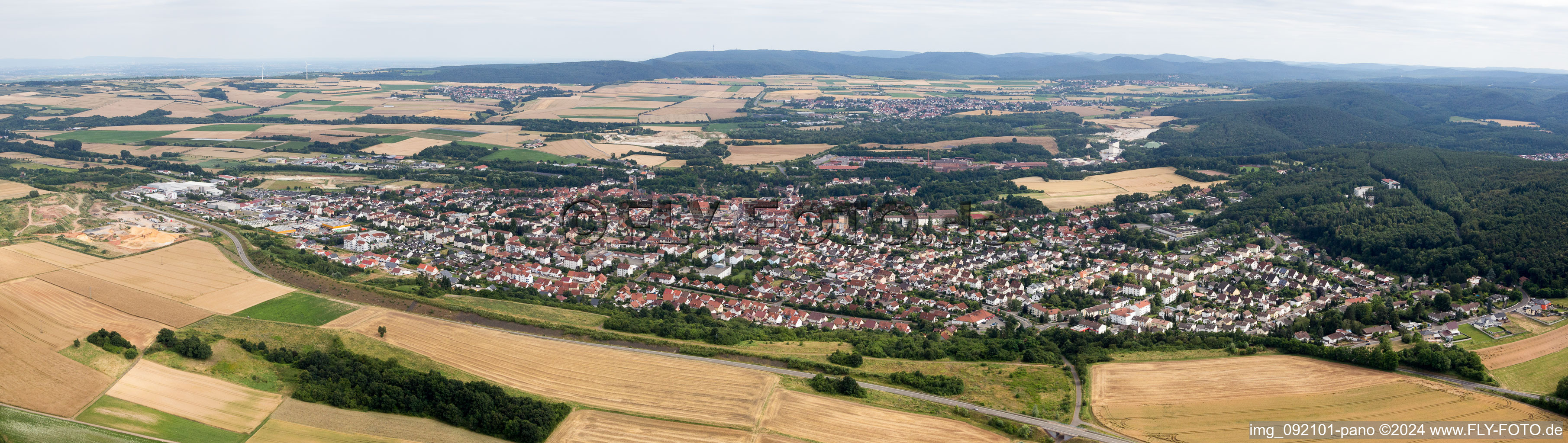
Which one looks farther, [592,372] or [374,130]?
[374,130]

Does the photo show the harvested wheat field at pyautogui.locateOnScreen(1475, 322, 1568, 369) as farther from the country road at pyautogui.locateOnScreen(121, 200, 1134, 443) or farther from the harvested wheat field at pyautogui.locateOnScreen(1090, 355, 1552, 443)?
the country road at pyautogui.locateOnScreen(121, 200, 1134, 443)

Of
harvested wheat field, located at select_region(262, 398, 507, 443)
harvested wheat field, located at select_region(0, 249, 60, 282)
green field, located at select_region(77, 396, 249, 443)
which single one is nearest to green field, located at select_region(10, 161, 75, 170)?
harvested wheat field, located at select_region(0, 249, 60, 282)

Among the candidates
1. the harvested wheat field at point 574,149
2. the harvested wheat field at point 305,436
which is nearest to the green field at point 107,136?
the harvested wheat field at point 574,149

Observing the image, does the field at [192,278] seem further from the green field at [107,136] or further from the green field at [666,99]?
the green field at [666,99]

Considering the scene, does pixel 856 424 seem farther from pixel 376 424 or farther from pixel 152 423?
pixel 152 423

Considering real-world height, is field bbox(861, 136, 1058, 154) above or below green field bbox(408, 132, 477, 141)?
below

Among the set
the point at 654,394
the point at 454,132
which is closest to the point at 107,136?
the point at 454,132

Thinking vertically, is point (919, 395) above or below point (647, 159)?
below
